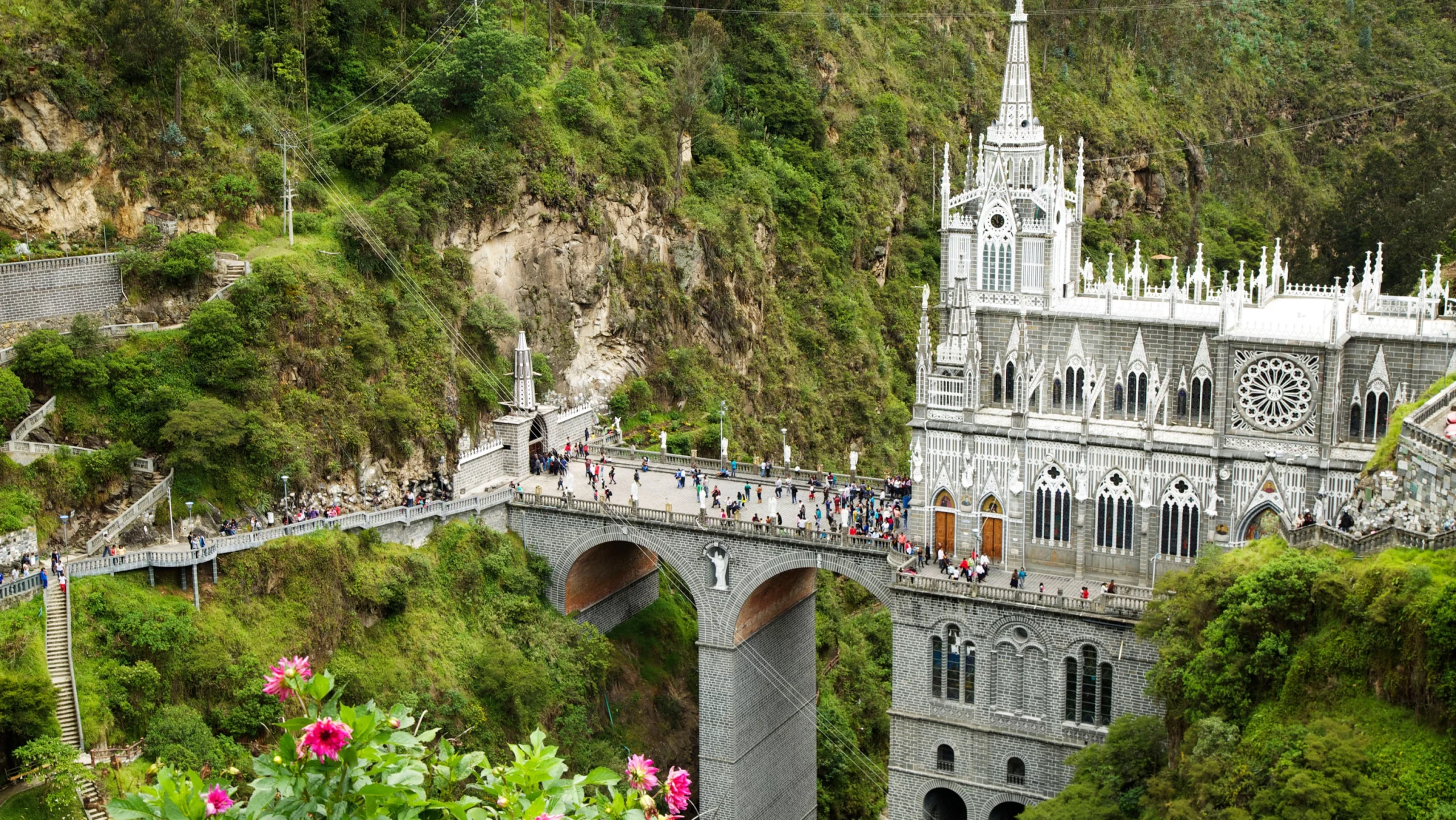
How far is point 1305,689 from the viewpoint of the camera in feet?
157

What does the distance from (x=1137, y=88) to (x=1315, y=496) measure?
8981 cm

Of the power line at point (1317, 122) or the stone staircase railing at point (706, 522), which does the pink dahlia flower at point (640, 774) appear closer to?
the stone staircase railing at point (706, 522)

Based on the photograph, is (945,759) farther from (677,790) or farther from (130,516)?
(677,790)

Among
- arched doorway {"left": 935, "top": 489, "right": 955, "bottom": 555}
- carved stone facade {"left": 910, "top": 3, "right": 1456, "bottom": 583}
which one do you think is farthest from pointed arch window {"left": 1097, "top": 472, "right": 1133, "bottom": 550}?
arched doorway {"left": 935, "top": 489, "right": 955, "bottom": 555}

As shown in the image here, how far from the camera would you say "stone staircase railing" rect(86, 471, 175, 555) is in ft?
200

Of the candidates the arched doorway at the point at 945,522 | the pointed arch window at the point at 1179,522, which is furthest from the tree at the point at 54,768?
the pointed arch window at the point at 1179,522

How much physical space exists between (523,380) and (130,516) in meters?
20.7

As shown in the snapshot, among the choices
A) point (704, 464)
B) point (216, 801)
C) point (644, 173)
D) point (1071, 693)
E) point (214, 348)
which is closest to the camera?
point (216, 801)

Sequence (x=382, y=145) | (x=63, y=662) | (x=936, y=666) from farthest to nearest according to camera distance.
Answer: (x=382, y=145), (x=936, y=666), (x=63, y=662)

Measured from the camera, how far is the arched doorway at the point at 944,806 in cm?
6775

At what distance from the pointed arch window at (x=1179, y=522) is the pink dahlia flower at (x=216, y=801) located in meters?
48.8

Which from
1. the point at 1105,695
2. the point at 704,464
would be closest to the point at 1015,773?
the point at 1105,695

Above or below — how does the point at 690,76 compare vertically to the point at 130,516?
above

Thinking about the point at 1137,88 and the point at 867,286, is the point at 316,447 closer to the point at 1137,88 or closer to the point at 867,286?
the point at 867,286
